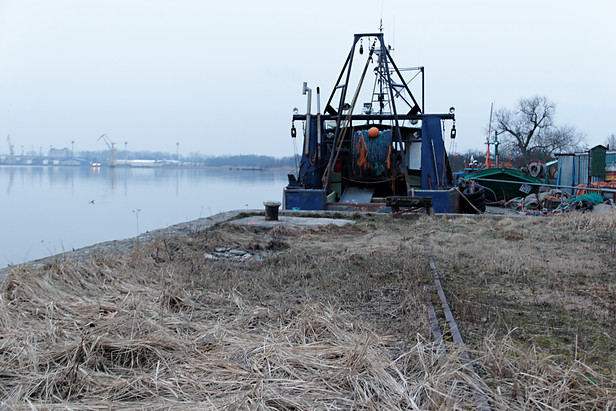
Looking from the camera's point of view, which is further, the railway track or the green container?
the green container

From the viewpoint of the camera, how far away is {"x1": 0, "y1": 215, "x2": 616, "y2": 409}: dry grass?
8.06 feet

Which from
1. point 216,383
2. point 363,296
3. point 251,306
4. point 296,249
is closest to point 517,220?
point 296,249

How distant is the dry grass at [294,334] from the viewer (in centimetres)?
246

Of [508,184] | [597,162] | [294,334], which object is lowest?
[294,334]

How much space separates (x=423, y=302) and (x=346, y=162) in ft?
40.7

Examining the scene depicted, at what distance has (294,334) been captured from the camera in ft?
10.8

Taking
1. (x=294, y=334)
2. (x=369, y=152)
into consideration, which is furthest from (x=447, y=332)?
(x=369, y=152)

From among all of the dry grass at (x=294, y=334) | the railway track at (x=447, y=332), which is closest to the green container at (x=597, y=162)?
the dry grass at (x=294, y=334)

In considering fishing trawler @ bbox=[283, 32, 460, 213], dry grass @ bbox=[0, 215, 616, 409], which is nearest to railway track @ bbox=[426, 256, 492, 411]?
dry grass @ bbox=[0, 215, 616, 409]

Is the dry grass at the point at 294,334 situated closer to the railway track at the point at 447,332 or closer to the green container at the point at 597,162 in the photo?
the railway track at the point at 447,332

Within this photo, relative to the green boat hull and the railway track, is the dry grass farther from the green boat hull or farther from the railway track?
the green boat hull

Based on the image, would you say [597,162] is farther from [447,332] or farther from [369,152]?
[447,332]

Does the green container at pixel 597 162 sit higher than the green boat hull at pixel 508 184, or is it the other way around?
the green container at pixel 597 162

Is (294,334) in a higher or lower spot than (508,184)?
lower
